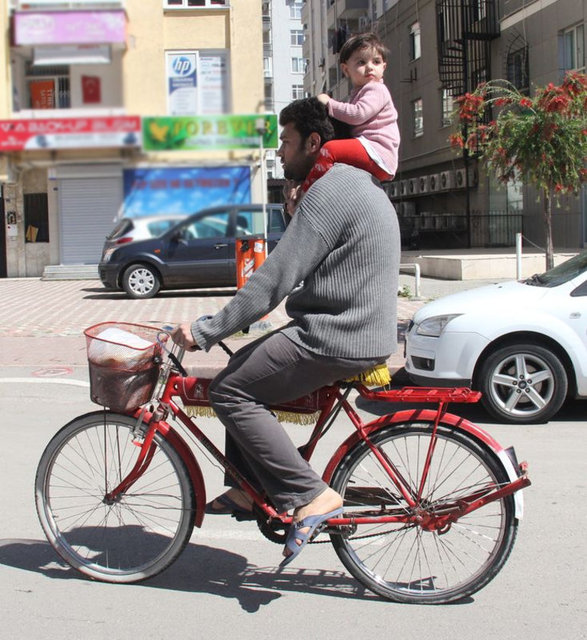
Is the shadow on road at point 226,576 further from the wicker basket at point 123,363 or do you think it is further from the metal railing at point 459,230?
the metal railing at point 459,230

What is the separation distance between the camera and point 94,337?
3258 millimetres

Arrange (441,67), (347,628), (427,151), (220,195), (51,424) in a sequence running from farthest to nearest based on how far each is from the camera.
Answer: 1. (427,151)
2. (441,67)
3. (51,424)
4. (220,195)
5. (347,628)

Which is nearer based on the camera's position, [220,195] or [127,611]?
[127,611]

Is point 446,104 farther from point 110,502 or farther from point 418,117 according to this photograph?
point 110,502

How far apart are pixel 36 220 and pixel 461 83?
15.2 m

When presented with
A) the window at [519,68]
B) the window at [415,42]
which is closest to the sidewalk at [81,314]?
the window at [519,68]

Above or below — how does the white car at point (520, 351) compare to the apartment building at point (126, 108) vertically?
below

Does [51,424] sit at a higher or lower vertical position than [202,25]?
lower

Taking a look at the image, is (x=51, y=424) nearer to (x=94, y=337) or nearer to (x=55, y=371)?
(x=55, y=371)

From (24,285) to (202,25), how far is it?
63.8 feet

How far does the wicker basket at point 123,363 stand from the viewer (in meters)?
3.25

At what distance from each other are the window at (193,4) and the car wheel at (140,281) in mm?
12934

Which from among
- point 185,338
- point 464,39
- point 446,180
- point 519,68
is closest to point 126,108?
point 185,338

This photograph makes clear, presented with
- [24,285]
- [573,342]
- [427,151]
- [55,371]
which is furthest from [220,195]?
[427,151]
